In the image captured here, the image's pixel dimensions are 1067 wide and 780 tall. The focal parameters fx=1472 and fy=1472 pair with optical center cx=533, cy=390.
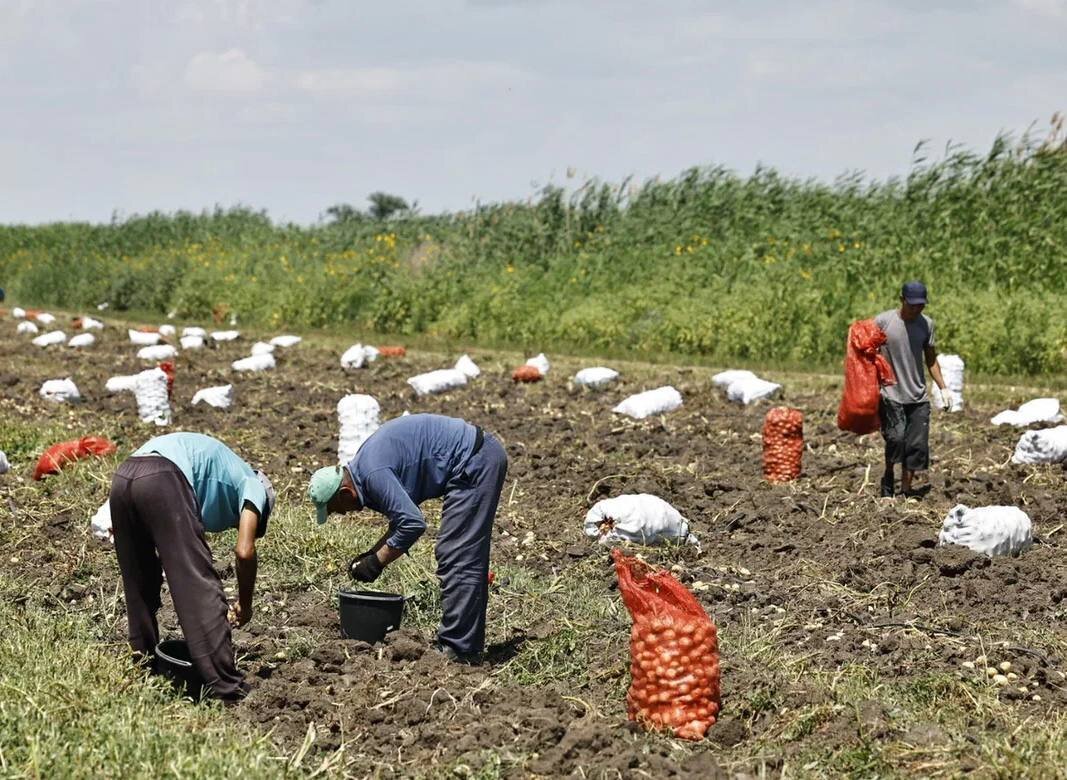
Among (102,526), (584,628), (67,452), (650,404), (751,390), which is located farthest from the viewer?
(751,390)

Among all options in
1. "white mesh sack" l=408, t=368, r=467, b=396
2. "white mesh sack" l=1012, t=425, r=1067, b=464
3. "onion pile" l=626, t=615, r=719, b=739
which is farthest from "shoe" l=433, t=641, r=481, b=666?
"white mesh sack" l=408, t=368, r=467, b=396

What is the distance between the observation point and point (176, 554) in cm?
521

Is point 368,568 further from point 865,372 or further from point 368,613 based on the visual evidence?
point 865,372

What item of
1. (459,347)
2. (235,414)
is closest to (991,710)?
(235,414)

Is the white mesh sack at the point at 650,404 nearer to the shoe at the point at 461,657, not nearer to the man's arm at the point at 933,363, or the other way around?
the man's arm at the point at 933,363

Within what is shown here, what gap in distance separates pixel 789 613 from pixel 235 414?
679 centimetres

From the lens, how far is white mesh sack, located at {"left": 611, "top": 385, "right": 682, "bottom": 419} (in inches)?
478

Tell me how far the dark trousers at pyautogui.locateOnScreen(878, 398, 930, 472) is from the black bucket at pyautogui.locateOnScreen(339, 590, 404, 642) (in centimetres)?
411

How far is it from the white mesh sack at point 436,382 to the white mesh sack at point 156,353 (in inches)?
150

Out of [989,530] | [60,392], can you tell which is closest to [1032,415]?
[989,530]

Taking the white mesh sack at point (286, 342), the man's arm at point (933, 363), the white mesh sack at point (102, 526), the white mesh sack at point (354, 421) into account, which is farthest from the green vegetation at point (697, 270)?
the white mesh sack at point (102, 526)

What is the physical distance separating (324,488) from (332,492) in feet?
0.13

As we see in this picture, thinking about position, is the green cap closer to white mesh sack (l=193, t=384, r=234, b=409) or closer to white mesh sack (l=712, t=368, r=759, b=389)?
white mesh sack (l=193, t=384, r=234, b=409)

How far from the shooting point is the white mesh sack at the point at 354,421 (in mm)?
9664
